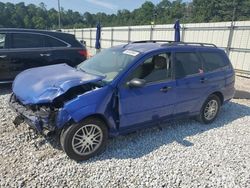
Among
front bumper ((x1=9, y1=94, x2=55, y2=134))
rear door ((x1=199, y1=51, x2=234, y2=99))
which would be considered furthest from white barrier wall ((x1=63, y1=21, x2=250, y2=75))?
front bumper ((x1=9, y1=94, x2=55, y2=134))

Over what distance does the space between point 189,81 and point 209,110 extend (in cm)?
100

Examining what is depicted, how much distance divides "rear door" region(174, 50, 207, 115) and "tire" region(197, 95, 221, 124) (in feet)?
0.70

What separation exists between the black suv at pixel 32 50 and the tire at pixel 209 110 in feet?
13.3

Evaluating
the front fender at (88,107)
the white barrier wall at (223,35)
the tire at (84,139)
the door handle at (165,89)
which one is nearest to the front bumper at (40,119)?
the front fender at (88,107)

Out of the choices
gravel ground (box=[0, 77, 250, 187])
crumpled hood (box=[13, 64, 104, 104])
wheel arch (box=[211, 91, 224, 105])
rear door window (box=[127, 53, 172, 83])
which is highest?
rear door window (box=[127, 53, 172, 83])

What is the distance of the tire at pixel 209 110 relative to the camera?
4.90 m

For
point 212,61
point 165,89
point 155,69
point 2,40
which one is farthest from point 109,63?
point 2,40

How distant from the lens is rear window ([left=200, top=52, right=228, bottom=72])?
4823 mm

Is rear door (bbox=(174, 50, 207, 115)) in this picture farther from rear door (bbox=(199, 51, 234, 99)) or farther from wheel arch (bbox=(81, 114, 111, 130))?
wheel arch (bbox=(81, 114, 111, 130))

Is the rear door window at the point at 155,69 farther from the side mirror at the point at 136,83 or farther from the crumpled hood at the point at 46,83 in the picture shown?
the crumpled hood at the point at 46,83

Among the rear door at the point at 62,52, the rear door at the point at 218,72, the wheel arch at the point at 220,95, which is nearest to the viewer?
the rear door at the point at 218,72

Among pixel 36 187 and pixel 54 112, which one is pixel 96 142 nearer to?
pixel 54 112

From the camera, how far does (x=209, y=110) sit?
16.4 feet

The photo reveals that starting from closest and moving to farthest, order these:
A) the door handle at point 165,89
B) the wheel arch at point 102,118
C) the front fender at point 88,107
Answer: the front fender at point 88,107, the wheel arch at point 102,118, the door handle at point 165,89
